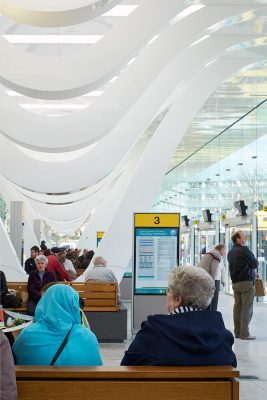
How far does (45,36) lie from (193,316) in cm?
1634

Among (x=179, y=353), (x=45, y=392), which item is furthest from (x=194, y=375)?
(x=45, y=392)

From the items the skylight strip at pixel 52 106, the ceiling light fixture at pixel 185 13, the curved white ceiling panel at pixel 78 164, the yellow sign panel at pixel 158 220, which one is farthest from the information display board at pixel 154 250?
the skylight strip at pixel 52 106

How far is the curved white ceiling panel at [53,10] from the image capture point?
10.4 meters

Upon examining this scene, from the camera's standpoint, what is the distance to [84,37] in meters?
19.6

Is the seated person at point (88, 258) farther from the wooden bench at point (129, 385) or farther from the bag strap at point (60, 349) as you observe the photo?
the wooden bench at point (129, 385)

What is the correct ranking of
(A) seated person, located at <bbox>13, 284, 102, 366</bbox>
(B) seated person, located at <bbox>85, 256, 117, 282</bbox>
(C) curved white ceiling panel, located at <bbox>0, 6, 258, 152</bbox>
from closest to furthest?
(A) seated person, located at <bbox>13, 284, 102, 366</bbox> < (B) seated person, located at <bbox>85, 256, 117, 282</bbox> < (C) curved white ceiling panel, located at <bbox>0, 6, 258, 152</bbox>

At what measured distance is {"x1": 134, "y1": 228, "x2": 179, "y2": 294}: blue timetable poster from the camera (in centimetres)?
1322

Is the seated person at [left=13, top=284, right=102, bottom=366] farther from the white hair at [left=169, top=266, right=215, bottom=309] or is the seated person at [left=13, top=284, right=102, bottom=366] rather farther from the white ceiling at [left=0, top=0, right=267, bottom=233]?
the white ceiling at [left=0, top=0, right=267, bottom=233]

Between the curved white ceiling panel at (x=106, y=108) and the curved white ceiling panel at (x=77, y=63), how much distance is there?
1.97m

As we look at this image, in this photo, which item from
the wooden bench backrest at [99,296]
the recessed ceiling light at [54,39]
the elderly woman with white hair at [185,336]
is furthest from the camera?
the recessed ceiling light at [54,39]

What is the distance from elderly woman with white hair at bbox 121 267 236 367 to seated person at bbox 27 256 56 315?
732 centimetres

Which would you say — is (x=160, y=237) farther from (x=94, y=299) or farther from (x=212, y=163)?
(x=212, y=163)

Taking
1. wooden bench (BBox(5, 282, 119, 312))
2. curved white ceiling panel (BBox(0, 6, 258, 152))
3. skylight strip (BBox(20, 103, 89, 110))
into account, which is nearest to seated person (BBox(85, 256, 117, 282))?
wooden bench (BBox(5, 282, 119, 312))

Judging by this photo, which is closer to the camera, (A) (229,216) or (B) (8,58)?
(B) (8,58)
